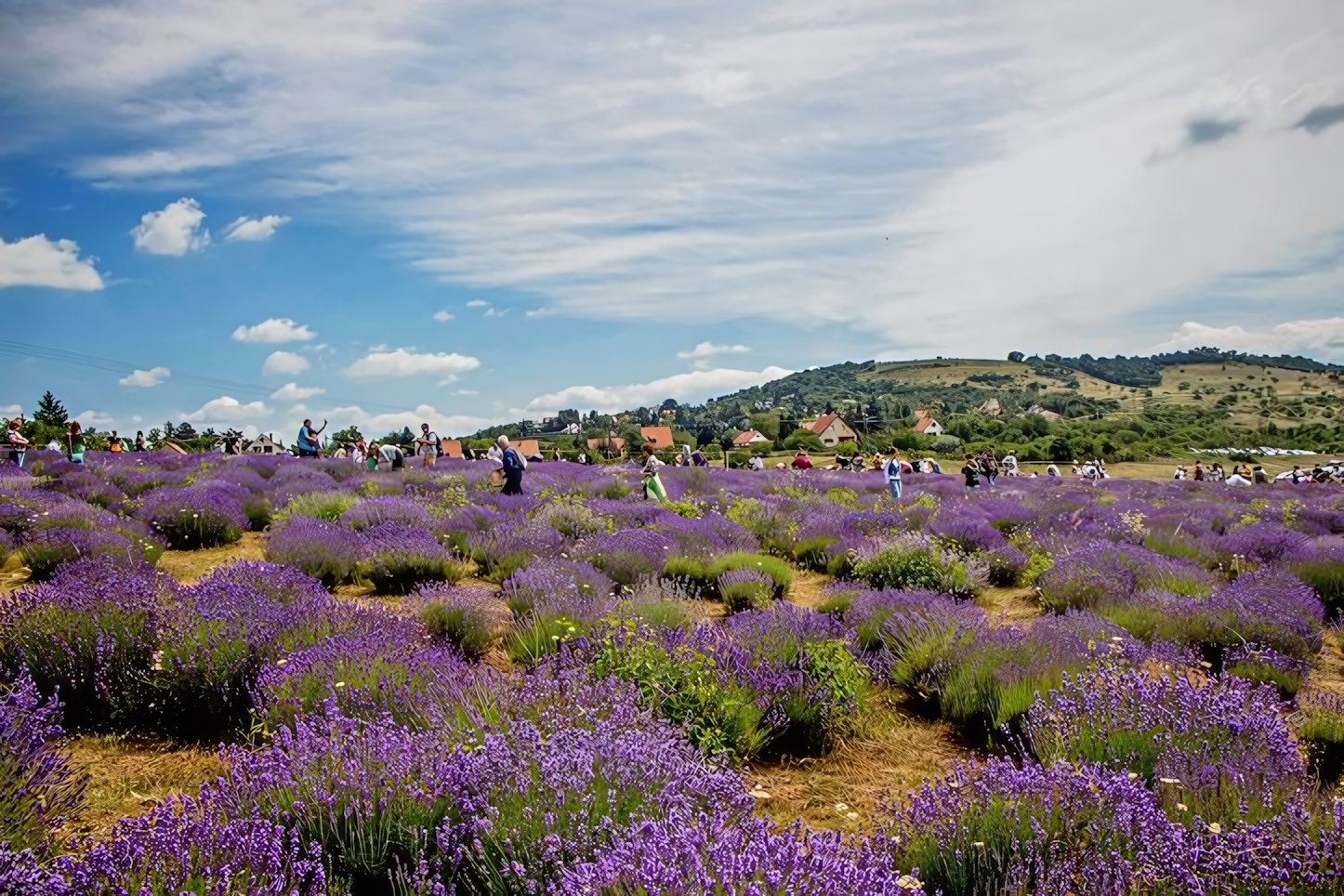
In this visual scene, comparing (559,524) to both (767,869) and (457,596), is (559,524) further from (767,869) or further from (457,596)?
(767,869)

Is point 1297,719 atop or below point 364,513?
below

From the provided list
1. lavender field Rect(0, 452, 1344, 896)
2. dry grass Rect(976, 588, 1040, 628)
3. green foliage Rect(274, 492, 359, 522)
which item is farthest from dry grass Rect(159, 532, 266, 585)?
dry grass Rect(976, 588, 1040, 628)

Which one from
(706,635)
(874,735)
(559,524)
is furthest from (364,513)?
(874,735)

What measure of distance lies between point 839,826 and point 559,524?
7.09m

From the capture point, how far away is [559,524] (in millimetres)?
10617

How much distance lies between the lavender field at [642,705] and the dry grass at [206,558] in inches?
10.8

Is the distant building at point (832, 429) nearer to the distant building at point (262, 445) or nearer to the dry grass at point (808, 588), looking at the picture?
the distant building at point (262, 445)

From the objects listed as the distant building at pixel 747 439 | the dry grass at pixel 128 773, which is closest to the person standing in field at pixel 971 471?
the dry grass at pixel 128 773

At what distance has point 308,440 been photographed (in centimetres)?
1983

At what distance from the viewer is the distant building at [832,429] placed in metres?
103

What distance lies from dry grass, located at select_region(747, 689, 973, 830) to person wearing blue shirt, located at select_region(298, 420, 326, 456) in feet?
57.5

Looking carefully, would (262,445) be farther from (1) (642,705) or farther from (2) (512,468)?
(1) (642,705)

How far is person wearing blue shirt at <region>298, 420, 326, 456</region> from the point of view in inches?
773

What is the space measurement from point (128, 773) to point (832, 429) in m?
105
